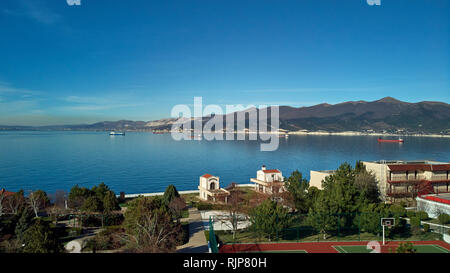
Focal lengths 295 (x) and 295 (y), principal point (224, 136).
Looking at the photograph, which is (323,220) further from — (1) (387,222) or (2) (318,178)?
(2) (318,178)

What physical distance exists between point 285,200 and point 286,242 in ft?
26.3

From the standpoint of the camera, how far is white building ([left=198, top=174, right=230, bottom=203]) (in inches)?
1120

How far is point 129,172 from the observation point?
175 ft

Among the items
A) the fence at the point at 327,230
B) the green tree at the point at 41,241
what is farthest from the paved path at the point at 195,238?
the green tree at the point at 41,241

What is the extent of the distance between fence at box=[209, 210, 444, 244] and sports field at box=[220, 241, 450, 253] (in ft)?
2.00

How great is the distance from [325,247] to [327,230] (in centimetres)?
234

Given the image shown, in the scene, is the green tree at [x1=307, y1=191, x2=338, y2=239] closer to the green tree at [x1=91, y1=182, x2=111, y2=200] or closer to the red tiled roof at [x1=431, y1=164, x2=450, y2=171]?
the red tiled roof at [x1=431, y1=164, x2=450, y2=171]

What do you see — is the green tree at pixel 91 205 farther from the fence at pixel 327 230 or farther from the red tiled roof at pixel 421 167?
the red tiled roof at pixel 421 167

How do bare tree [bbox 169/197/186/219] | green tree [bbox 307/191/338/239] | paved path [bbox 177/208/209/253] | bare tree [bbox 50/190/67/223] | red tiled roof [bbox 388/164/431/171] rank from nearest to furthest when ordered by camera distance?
1. paved path [bbox 177/208/209/253]
2. green tree [bbox 307/191/338/239]
3. bare tree [bbox 169/197/186/219]
4. bare tree [bbox 50/190/67/223]
5. red tiled roof [bbox 388/164/431/171]

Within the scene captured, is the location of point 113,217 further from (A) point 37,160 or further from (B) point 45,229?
(A) point 37,160

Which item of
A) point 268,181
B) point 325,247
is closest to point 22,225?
point 325,247

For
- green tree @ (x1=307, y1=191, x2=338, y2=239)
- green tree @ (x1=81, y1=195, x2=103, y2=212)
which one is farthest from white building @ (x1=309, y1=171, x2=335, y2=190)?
green tree @ (x1=81, y1=195, x2=103, y2=212)

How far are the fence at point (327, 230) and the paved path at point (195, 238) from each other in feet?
3.31
